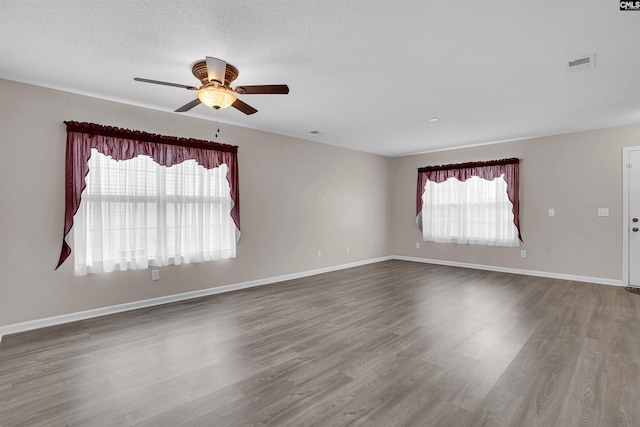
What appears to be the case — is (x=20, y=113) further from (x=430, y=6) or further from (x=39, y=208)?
(x=430, y=6)

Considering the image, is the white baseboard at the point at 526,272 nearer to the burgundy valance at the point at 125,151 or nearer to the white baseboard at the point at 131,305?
the white baseboard at the point at 131,305

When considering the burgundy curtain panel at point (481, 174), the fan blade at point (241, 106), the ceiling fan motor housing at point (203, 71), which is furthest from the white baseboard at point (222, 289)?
the ceiling fan motor housing at point (203, 71)

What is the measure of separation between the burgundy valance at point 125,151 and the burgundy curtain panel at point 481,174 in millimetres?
4320

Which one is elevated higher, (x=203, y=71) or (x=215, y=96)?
(x=203, y=71)

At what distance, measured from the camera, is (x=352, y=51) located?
8.57 feet

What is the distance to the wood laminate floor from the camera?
185 cm

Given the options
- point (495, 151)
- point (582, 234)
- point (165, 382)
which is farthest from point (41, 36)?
point (582, 234)

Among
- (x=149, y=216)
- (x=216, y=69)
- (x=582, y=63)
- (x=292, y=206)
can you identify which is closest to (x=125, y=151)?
(x=149, y=216)

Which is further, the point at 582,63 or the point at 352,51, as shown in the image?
the point at 582,63

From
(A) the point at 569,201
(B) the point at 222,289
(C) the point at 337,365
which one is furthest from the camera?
(A) the point at 569,201

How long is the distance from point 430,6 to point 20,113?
399cm

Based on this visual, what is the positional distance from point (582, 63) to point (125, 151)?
4845 millimetres

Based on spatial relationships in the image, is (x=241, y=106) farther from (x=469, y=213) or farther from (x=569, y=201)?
(x=569, y=201)

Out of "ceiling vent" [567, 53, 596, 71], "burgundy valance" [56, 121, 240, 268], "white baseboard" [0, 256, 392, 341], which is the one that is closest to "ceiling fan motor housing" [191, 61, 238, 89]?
"burgundy valance" [56, 121, 240, 268]
